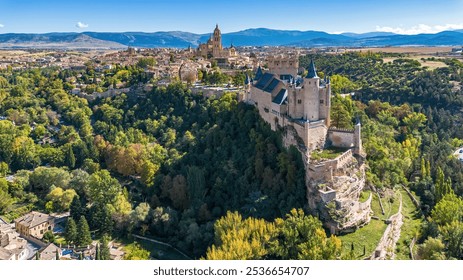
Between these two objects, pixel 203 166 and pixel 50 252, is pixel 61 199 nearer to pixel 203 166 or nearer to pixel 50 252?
pixel 50 252

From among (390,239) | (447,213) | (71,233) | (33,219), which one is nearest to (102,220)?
(71,233)

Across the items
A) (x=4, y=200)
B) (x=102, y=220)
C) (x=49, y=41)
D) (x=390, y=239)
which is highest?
(x=49, y=41)

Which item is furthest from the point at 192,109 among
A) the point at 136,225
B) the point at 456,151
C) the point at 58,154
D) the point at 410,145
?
the point at 456,151

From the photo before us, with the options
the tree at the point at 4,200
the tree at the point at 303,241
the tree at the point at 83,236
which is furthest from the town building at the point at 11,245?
the tree at the point at 303,241

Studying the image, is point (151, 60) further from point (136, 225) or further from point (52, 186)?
point (136, 225)

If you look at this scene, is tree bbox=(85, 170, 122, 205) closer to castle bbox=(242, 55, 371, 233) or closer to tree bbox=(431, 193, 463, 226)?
castle bbox=(242, 55, 371, 233)
